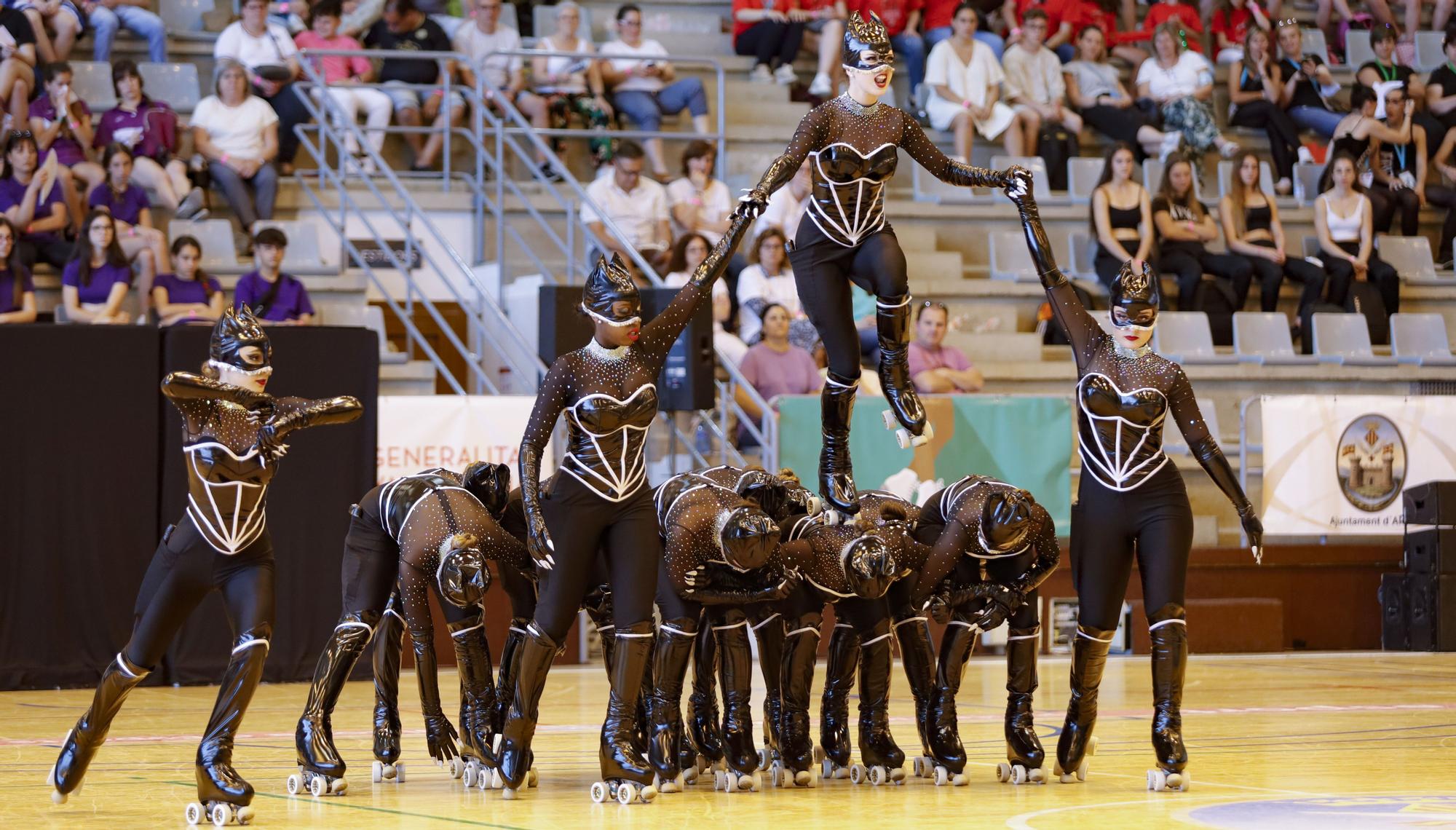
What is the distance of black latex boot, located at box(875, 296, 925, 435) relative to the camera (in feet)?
22.7

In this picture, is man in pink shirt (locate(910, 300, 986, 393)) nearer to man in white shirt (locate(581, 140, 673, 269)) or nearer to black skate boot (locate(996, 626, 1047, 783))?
man in white shirt (locate(581, 140, 673, 269))

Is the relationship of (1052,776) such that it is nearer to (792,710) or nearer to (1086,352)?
(792,710)

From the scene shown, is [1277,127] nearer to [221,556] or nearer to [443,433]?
[443,433]

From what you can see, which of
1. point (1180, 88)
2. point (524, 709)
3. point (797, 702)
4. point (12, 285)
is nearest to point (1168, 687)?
point (797, 702)

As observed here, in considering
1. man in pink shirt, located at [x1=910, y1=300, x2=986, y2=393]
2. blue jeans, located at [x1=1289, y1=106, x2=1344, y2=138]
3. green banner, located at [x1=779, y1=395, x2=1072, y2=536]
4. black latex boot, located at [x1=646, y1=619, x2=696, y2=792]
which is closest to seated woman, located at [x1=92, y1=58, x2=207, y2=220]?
green banner, located at [x1=779, y1=395, x2=1072, y2=536]

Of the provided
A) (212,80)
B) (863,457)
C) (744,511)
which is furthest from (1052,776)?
(212,80)

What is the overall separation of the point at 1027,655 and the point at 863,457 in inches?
181

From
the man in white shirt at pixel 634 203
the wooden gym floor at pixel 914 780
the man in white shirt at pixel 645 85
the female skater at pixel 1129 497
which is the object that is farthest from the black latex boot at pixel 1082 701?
the man in white shirt at pixel 645 85

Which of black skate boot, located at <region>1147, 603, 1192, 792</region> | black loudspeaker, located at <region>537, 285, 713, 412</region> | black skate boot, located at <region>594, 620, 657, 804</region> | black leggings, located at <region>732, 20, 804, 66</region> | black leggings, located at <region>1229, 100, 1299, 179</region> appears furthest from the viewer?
black leggings, located at <region>1229, 100, 1299, 179</region>

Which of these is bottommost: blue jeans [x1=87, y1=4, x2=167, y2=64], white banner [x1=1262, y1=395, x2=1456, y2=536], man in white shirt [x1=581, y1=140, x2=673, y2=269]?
white banner [x1=1262, y1=395, x2=1456, y2=536]

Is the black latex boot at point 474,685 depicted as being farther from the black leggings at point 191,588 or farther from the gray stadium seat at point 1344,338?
the gray stadium seat at point 1344,338

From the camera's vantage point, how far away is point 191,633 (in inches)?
423

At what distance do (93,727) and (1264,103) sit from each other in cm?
1301

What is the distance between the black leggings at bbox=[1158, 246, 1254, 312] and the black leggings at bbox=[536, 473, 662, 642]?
8.94 m
